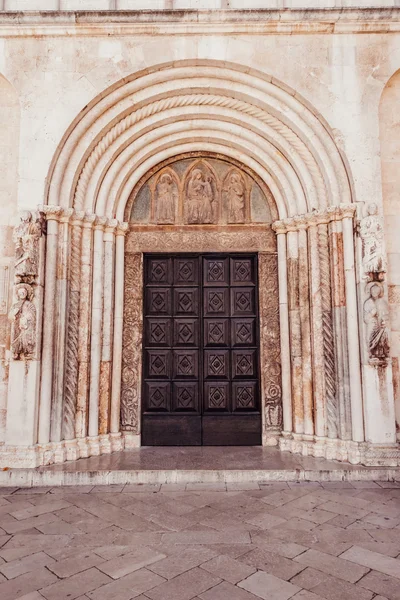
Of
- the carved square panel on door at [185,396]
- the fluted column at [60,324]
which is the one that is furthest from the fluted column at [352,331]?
the fluted column at [60,324]

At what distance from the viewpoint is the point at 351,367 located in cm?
Answer: 523

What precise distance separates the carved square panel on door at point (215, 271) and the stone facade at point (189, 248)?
1.89 ft

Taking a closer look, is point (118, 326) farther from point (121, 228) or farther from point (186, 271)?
point (121, 228)

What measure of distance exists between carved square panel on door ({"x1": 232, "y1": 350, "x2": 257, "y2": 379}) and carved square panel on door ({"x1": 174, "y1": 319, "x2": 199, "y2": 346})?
0.65 meters

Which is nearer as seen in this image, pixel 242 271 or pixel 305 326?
pixel 305 326

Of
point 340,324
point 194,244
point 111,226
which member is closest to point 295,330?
point 340,324

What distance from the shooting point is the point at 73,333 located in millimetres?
5516

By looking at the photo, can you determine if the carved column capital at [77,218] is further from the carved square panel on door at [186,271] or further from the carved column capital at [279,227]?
the carved column capital at [279,227]

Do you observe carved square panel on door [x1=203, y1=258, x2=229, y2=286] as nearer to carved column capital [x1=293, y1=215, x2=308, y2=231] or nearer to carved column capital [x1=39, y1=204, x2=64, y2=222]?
carved column capital [x1=293, y1=215, x2=308, y2=231]

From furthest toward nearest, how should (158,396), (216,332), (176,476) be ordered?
1. (216,332)
2. (158,396)
3. (176,476)

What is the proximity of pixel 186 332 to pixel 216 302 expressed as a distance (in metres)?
0.65

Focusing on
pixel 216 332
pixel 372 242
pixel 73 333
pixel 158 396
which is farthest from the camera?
pixel 216 332

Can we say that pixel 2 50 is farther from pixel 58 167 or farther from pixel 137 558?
pixel 137 558

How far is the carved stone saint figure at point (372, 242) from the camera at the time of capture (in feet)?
16.8
